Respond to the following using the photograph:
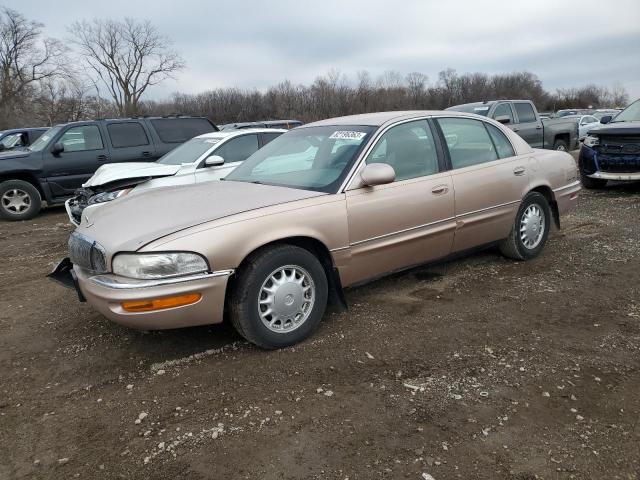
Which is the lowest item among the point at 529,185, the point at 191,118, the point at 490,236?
the point at 490,236

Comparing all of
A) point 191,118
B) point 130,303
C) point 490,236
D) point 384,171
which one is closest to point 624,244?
point 490,236

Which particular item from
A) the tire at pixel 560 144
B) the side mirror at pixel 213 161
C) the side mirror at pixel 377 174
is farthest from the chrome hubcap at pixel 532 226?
the tire at pixel 560 144

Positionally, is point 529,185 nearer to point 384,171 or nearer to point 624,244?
point 624,244

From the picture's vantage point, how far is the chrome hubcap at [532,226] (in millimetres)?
5043

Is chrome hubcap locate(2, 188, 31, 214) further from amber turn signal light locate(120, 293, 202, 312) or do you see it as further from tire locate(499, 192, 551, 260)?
tire locate(499, 192, 551, 260)

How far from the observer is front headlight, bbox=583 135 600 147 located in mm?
8656

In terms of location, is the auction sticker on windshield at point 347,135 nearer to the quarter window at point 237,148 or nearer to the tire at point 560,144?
the quarter window at point 237,148

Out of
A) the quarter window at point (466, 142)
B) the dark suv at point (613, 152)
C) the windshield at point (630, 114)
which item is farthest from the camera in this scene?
the windshield at point (630, 114)

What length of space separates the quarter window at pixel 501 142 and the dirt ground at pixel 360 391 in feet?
4.03

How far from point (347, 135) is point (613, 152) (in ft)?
20.8

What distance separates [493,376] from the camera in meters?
3.01

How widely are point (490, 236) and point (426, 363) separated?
194 cm

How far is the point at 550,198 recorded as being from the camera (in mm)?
5227

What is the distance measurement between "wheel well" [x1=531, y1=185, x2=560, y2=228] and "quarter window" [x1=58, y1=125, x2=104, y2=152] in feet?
26.0
